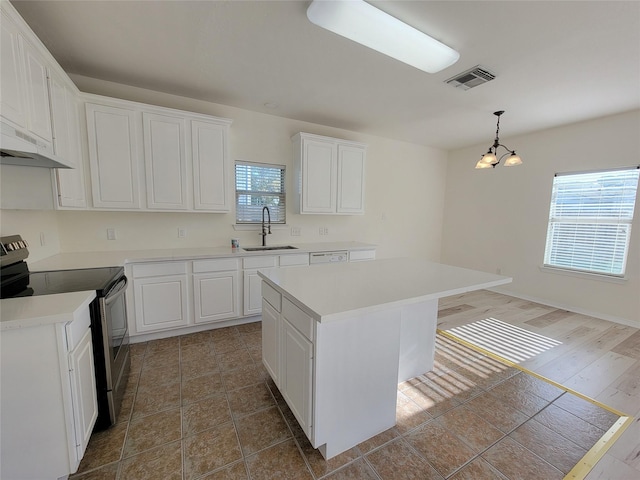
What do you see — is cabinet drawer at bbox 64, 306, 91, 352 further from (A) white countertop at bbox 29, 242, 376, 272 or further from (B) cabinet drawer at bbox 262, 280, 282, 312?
(B) cabinet drawer at bbox 262, 280, 282, 312

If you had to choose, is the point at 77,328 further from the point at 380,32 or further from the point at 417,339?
the point at 380,32

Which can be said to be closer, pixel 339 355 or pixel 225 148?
pixel 339 355

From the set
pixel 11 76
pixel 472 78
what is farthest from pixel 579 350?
pixel 11 76

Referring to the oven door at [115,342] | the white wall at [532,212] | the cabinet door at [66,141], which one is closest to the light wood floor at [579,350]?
the white wall at [532,212]

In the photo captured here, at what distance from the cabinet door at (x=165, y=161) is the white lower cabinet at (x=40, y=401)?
1.85m

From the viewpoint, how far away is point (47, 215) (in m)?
2.47

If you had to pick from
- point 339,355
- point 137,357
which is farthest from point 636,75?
point 137,357

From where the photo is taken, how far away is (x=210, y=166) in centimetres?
305

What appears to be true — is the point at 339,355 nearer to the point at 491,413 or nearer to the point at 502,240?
the point at 491,413

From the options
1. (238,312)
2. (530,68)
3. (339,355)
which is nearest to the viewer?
(339,355)

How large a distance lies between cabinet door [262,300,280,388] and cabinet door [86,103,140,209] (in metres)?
1.93

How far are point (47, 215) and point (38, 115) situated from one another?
43.9 inches

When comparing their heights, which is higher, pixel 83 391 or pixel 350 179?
pixel 350 179

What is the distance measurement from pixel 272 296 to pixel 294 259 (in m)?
1.51
